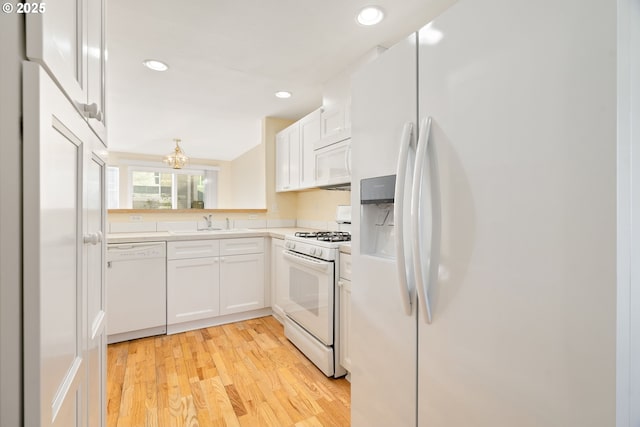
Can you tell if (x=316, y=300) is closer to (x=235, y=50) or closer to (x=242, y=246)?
(x=242, y=246)

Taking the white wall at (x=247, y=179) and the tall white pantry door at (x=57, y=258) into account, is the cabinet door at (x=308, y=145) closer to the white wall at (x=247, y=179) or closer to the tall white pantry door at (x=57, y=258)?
the white wall at (x=247, y=179)

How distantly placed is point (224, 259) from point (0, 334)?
257 cm

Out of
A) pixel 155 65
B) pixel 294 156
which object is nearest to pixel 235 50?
pixel 155 65

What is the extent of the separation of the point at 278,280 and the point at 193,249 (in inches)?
34.0

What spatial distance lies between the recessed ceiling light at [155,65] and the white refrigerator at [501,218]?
202 cm

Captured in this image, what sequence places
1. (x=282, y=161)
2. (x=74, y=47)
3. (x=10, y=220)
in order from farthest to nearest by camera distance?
(x=282, y=161) → (x=74, y=47) → (x=10, y=220)

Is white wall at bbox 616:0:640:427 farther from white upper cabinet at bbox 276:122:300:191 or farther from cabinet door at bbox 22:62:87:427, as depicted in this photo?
white upper cabinet at bbox 276:122:300:191

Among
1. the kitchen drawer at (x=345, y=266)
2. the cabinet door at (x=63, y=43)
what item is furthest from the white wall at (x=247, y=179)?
the cabinet door at (x=63, y=43)

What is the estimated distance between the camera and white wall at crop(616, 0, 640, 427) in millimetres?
629

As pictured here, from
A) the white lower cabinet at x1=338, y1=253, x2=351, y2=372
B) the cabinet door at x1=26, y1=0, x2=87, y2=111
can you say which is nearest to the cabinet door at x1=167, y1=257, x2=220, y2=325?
the white lower cabinet at x1=338, y1=253, x2=351, y2=372

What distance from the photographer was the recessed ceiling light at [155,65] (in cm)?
238

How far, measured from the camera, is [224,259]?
297 centimetres

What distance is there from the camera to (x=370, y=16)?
71.3 inches

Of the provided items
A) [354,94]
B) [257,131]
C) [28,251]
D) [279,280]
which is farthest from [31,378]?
[257,131]
